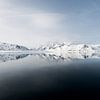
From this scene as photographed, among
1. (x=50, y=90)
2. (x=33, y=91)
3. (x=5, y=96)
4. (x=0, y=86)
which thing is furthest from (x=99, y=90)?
(x=0, y=86)

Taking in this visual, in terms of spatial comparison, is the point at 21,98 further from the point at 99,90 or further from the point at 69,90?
the point at 99,90

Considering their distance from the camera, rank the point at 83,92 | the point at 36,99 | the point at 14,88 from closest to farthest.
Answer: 1. the point at 36,99
2. the point at 83,92
3. the point at 14,88

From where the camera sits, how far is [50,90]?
86.8 feet

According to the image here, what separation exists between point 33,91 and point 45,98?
3614 mm

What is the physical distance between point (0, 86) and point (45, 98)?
31.5ft

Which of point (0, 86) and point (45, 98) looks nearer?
point (45, 98)

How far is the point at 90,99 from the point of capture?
22.3 m

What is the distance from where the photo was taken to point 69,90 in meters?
26.7

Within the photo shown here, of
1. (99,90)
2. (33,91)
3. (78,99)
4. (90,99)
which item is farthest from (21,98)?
(99,90)

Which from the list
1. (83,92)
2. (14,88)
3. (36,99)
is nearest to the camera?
(36,99)

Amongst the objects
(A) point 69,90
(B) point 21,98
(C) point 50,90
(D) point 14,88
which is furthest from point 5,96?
(A) point 69,90

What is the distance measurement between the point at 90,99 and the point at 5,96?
11313 mm

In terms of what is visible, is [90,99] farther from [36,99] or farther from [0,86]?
[0,86]

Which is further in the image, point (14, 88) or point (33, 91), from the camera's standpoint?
point (14, 88)
